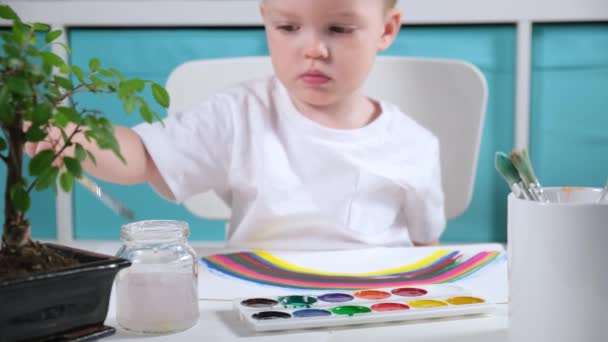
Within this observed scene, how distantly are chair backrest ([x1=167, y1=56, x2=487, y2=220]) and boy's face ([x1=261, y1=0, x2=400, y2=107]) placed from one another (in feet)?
0.78

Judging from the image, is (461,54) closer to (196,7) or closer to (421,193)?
(196,7)

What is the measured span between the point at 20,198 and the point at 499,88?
1690 mm

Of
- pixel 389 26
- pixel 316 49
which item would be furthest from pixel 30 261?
pixel 389 26

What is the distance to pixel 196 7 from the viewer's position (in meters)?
1.94

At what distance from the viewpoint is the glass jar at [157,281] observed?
0.52 m

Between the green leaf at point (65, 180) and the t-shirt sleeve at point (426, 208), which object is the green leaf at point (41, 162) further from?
the t-shirt sleeve at point (426, 208)

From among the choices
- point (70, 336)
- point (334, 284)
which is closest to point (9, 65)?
point (70, 336)

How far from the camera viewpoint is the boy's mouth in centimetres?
95

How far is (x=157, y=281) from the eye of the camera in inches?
20.5

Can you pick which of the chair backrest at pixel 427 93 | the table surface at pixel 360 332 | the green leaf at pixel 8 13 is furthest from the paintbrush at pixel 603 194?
the chair backrest at pixel 427 93

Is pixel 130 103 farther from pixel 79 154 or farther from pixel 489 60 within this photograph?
pixel 489 60

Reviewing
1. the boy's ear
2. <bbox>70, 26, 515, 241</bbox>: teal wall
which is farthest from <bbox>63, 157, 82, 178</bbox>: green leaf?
<bbox>70, 26, 515, 241</bbox>: teal wall

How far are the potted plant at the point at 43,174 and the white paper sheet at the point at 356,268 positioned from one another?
18cm

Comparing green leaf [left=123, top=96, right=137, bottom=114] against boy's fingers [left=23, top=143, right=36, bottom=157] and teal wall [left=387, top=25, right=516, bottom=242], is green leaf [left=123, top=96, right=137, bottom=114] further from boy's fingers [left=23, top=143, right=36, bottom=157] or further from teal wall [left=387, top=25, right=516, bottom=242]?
teal wall [left=387, top=25, right=516, bottom=242]
